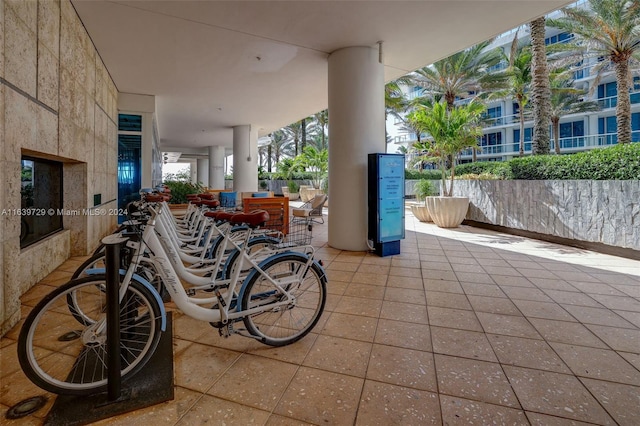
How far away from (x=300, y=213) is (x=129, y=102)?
5.21m

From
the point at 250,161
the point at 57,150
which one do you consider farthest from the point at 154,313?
the point at 250,161

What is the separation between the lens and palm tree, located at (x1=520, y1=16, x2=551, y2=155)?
895 centimetres

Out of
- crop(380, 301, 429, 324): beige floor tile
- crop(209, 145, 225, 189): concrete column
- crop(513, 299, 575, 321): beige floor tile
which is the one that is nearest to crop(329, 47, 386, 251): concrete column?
crop(380, 301, 429, 324): beige floor tile

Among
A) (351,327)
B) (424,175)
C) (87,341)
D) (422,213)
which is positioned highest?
(424,175)

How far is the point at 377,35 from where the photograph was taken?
5.07 metres

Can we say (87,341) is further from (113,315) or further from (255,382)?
(255,382)

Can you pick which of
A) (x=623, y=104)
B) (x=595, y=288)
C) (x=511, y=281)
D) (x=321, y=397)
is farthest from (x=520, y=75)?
(x=321, y=397)

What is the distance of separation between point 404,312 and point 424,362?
0.85m

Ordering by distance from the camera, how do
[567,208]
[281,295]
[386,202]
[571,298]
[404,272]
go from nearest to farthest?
[281,295], [571,298], [404,272], [386,202], [567,208]

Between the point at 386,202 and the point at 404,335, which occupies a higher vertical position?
the point at 386,202

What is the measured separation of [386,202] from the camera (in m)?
5.40

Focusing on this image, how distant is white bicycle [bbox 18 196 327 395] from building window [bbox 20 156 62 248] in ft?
5.50

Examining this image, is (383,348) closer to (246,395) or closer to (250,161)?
(246,395)

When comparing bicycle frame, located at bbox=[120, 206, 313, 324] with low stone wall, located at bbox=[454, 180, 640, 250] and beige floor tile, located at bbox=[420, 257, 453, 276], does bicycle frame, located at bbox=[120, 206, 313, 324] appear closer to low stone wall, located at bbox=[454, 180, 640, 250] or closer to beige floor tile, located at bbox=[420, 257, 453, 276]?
beige floor tile, located at bbox=[420, 257, 453, 276]
